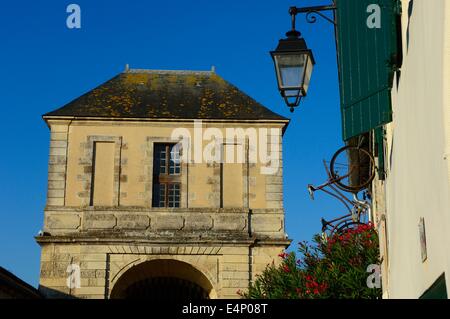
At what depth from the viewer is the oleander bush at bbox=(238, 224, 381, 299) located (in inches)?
591

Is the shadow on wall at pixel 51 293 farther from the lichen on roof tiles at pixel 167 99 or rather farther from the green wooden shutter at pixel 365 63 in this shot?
the green wooden shutter at pixel 365 63

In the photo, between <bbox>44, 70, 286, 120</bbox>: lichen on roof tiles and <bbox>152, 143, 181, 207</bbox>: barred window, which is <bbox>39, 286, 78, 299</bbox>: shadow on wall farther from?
<bbox>44, 70, 286, 120</bbox>: lichen on roof tiles

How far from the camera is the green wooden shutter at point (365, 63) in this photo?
253 inches

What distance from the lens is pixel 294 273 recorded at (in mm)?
16672

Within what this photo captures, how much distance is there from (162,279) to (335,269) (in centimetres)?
1153

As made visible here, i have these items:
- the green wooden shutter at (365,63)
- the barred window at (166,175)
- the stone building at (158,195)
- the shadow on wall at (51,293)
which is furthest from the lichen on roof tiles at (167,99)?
the green wooden shutter at (365,63)

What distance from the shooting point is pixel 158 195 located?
24.2m

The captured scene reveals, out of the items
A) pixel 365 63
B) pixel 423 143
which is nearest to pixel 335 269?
pixel 365 63

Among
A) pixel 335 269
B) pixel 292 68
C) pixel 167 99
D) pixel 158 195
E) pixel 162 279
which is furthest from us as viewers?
pixel 162 279

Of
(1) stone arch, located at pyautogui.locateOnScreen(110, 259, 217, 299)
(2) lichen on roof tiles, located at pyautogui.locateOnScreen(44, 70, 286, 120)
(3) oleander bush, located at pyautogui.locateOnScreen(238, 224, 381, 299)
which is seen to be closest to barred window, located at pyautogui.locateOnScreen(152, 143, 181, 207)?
(2) lichen on roof tiles, located at pyautogui.locateOnScreen(44, 70, 286, 120)

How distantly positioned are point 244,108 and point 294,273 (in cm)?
947

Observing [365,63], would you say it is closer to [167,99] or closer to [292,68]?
[292,68]
